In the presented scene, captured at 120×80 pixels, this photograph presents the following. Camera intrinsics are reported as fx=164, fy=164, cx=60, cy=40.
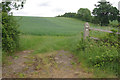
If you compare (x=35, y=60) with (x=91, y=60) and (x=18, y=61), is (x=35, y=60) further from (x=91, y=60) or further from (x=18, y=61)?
(x=91, y=60)

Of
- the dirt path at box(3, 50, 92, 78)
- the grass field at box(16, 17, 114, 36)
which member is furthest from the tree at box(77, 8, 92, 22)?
the dirt path at box(3, 50, 92, 78)

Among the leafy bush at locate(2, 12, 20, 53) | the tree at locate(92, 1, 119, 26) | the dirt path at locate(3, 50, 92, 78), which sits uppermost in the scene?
the tree at locate(92, 1, 119, 26)

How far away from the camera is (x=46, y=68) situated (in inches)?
241

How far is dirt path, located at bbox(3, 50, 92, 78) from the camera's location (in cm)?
543

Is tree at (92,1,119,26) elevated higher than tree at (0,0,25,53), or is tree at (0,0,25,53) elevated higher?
tree at (92,1,119,26)

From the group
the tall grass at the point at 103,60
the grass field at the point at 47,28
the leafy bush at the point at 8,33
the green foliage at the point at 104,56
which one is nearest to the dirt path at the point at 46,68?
the tall grass at the point at 103,60

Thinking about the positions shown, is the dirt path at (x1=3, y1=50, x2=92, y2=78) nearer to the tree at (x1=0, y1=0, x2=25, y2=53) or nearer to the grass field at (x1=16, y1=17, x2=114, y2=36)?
the tree at (x1=0, y1=0, x2=25, y2=53)

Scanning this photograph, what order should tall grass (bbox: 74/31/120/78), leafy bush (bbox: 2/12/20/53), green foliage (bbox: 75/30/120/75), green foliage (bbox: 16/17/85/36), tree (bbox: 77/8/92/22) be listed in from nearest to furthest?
1. tall grass (bbox: 74/31/120/78)
2. green foliage (bbox: 75/30/120/75)
3. leafy bush (bbox: 2/12/20/53)
4. green foliage (bbox: 16/17/85/36)
5. tree (bbox: 77/8/92/22)

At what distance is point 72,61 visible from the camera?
7121mm

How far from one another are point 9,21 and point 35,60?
9.69ft

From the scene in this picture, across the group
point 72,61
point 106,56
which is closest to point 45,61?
point 72,61

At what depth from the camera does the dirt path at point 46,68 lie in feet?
17.8

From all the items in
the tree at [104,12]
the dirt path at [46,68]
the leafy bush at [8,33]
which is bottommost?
the dirt path at [46,68]

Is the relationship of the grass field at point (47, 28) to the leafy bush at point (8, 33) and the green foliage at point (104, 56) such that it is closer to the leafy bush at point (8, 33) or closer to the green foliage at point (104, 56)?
the leafy bush at point (8, 33)
